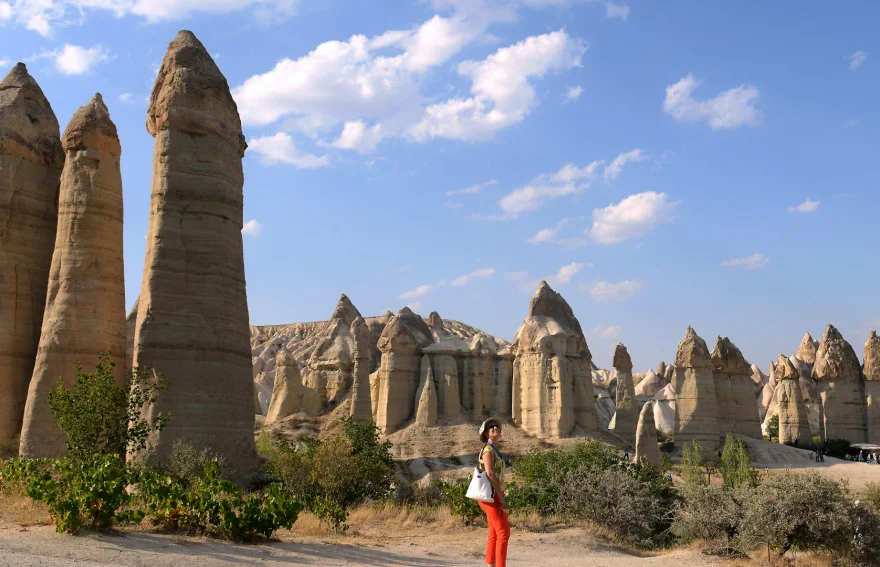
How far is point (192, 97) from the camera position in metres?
17.8

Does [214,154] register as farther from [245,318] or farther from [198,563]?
[198,563]

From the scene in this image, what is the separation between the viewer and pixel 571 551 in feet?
39.0

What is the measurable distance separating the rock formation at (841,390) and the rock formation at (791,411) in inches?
47.8

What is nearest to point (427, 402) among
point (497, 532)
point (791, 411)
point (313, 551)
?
point (791, 411)

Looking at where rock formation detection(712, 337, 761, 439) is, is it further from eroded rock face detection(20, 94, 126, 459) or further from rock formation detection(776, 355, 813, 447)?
eroded rock face detection(20, 94, 126, 459)

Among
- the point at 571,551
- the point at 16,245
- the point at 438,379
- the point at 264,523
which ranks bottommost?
the point at 571,551

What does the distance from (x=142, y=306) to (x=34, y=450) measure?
4.52 m

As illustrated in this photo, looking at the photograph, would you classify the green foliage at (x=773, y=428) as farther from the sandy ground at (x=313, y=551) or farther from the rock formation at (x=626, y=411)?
the sandy ground at (x=313, y=551)

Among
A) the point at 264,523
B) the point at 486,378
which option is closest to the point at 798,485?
the point at 264,523

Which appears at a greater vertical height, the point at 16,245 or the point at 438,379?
the point at 16,245

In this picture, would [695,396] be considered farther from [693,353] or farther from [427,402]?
[427,402]

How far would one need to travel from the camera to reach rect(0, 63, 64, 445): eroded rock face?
66.0ft

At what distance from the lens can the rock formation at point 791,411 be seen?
4384cm

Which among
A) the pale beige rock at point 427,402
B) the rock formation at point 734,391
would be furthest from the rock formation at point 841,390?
the pale beige rock at point 427,402
